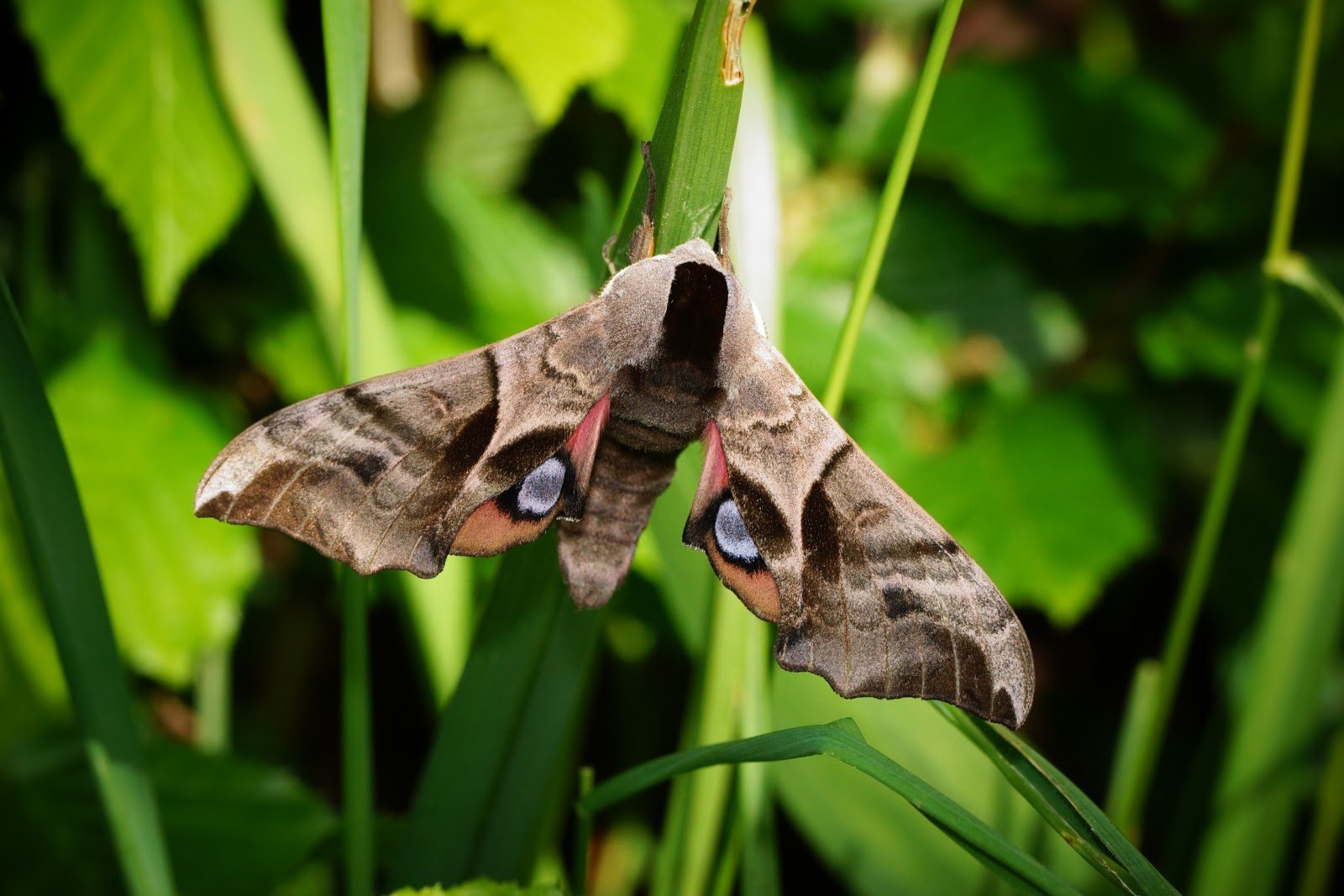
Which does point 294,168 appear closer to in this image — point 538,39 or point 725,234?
point 538,39

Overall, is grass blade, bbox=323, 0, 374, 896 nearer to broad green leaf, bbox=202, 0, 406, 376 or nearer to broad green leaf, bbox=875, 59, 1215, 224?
broad green leaf, bbox=202, 0, 406, 376

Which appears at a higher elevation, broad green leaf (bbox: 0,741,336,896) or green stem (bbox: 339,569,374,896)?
green stem (bbox: 339,569,374,896)

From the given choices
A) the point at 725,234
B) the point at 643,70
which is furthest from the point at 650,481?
the point at 643,70

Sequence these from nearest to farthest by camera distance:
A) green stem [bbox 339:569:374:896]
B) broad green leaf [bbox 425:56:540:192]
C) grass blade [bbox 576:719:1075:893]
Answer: grass blade [bbox 576:719:1075:893]
green stem [bbox 339:569:374:896]
broad green leaf [bbox 425:56:540:192]

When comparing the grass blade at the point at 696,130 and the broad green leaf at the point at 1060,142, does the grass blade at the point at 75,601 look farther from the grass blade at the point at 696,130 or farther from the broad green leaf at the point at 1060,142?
the broad green leaf at the point at 1060,142

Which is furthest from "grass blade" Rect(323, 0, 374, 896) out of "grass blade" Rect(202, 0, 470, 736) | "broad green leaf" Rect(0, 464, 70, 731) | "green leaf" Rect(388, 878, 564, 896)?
"broad green leaf" Rect(0, 464, 70, 731)

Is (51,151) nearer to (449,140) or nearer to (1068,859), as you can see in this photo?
(449,140)
